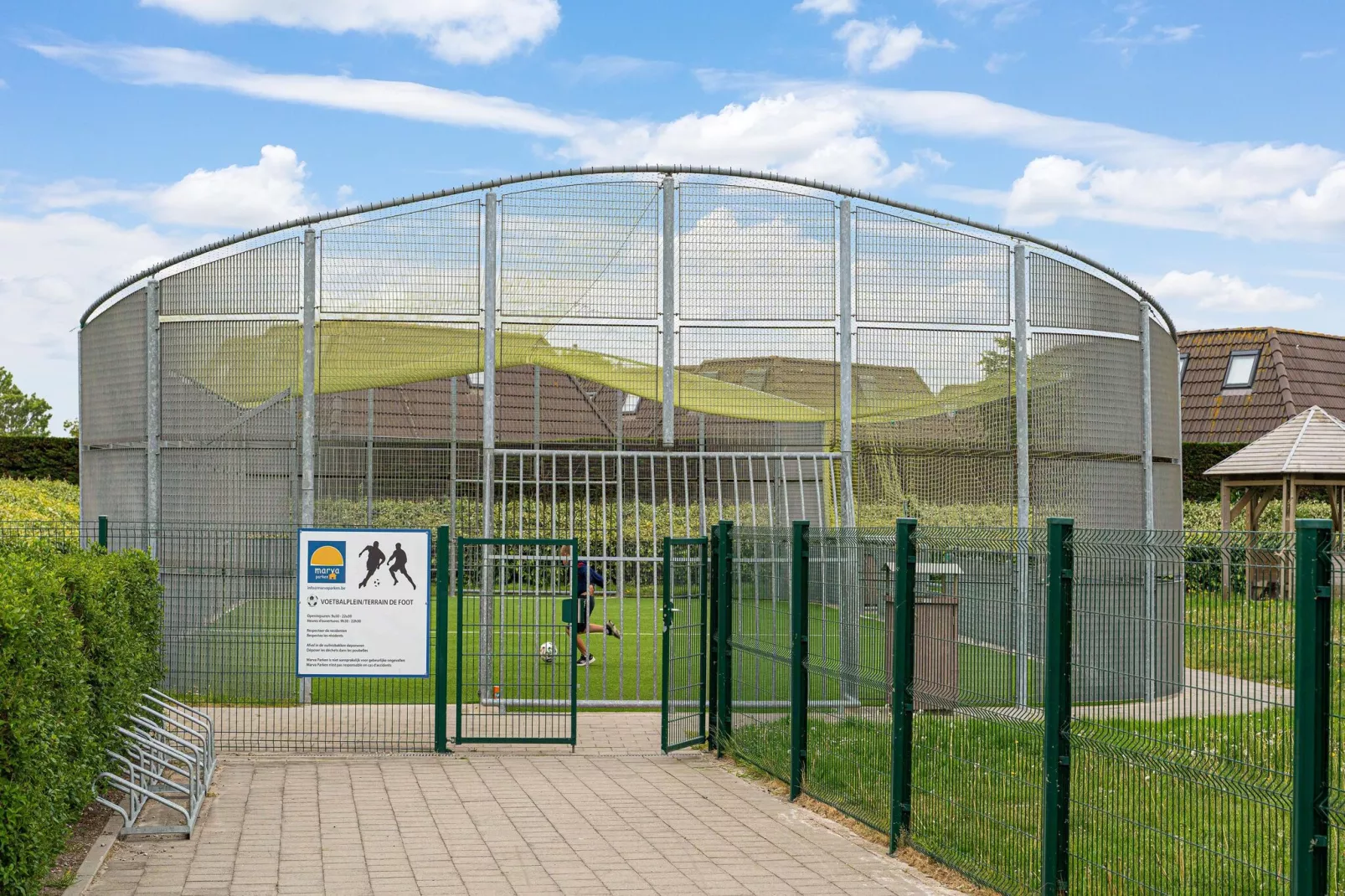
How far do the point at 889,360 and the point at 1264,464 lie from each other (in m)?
10.5

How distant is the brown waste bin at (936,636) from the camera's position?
26.3 feet

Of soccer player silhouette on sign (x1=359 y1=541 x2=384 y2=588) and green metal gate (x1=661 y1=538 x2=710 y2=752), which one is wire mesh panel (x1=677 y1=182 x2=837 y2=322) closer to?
green metal gate (x1=661 y1=538 x2=710 y2=752)

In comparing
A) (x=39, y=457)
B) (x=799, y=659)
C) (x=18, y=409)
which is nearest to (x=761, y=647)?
(x=799, y=659)

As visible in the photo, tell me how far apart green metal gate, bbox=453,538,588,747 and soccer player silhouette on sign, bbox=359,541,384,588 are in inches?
28.9

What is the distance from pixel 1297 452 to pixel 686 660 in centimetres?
1419

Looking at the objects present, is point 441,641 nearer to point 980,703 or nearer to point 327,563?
point 327,563

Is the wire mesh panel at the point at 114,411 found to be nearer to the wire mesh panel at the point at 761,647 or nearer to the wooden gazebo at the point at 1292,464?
the wire mesh panel at the point at 761,647

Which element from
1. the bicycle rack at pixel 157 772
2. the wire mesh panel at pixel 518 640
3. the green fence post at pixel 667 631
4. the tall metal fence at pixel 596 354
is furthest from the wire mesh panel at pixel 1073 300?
the bicycle rack at pixel 157 772

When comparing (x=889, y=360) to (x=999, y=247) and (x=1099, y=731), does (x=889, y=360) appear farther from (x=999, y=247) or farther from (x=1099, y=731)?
(x=1099, y=731)

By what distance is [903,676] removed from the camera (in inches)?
329

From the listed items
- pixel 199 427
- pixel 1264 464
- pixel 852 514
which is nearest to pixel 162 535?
pixel 199 427

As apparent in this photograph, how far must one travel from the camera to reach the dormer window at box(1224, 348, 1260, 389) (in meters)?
37.7

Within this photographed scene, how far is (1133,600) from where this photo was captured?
630 cm

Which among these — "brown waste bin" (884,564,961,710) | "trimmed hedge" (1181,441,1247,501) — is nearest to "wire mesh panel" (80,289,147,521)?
"brown waste bin" (884,564,961,710)
